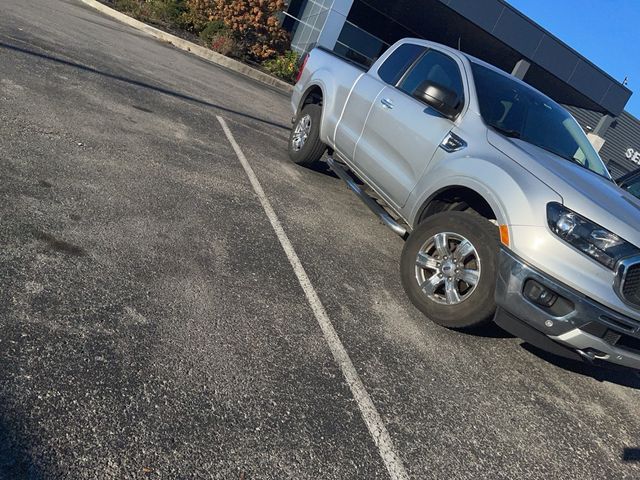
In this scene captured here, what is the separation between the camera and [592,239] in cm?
333

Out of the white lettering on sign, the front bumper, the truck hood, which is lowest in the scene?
the front bumper

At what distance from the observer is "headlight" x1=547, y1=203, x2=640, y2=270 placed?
10.8 ft

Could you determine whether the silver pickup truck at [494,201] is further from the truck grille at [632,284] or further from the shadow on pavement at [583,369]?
the shadow on pavement at [583,369]

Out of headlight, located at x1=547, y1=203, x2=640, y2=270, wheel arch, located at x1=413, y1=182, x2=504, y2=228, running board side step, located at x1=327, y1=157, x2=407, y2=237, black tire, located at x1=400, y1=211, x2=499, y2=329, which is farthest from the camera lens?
running board side step, located at x1=327, y1=157, x2=407, y2=237

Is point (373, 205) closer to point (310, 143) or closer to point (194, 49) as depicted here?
point (310, 143)

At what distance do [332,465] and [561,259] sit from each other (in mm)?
1930

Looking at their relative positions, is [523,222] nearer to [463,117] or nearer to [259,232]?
[463,117]

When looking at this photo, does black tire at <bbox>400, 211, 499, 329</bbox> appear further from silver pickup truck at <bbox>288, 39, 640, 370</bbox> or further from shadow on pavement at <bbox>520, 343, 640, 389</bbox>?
shadow on pavement at <bbox>520, 343, 640, 389</bbox>

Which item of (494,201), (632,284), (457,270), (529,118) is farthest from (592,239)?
(529,118)

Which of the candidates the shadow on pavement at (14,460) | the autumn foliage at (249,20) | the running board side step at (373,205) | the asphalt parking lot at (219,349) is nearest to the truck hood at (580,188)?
the running board side step at (373,205)

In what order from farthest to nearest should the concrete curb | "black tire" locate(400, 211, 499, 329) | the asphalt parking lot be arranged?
the concrete curb → "black tire" locate(400, 211, 499, 329) → the asphalt parking lot

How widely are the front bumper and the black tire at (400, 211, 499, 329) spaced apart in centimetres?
14

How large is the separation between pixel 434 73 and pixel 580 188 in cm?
213

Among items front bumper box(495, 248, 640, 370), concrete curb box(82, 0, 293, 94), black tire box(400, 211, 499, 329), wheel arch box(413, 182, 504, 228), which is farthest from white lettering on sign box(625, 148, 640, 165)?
front bumper box(495, 248, 640, 370)
